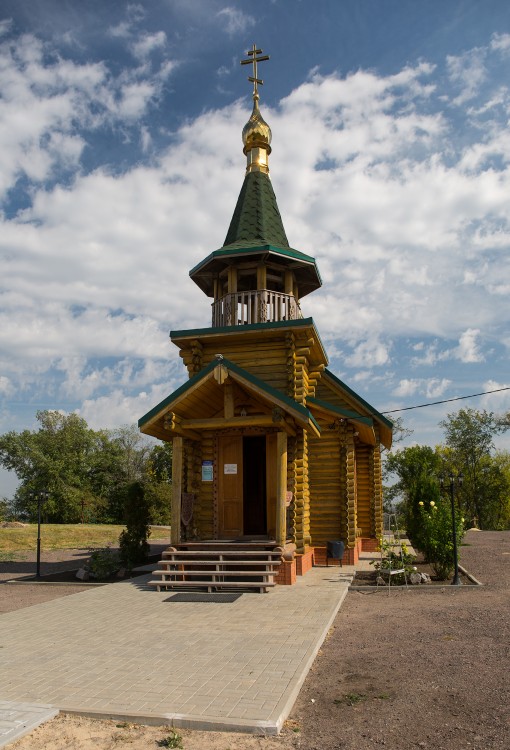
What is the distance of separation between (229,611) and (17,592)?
20.2ft

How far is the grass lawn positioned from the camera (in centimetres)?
2594

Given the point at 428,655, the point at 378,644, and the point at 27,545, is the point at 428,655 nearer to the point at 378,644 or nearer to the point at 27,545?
the point at 378,644

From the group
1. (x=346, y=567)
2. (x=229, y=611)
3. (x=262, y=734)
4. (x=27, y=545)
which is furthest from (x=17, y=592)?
(x=27, y=545)

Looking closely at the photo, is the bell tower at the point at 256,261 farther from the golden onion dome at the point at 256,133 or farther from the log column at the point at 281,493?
the log column at the point at 281,493

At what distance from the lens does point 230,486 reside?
1478cm

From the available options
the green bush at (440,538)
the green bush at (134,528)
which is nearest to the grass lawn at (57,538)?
the green bush at (134,528)

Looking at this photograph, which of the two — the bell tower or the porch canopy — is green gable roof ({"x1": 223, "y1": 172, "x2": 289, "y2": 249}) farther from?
the porch canopy

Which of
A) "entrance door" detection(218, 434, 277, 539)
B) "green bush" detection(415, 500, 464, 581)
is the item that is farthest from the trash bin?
"green bush" detection(415, 500, 464, 581)

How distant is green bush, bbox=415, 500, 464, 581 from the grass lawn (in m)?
17.4

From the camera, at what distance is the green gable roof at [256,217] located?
16969 mm

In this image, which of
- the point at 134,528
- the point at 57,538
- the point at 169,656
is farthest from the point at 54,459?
the point at 169,656

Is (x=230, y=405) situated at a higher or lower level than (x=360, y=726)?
higher

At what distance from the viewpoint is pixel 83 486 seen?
5500 centimetres

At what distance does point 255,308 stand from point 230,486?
473 cm
